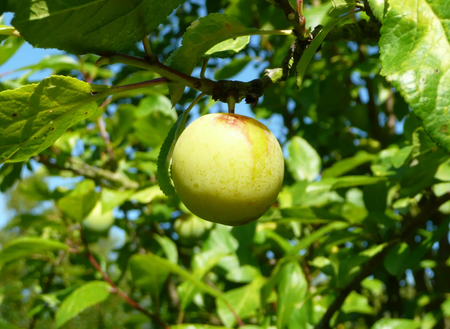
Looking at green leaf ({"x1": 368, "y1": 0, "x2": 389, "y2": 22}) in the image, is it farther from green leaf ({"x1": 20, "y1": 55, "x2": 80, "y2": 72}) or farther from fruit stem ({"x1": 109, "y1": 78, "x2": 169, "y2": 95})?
green leaf ({"x1": 20, "y1": 55, "x2": 80, "y2": 72})

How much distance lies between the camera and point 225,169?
2.13 ft

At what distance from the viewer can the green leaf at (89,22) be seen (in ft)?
1.94

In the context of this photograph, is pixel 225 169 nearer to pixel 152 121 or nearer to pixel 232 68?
pixel 152 121

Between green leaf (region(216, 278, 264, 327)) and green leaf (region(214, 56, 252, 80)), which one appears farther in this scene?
green leaf (region(214, 56, 252, 80))

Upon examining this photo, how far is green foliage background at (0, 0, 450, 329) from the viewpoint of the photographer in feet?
2.00

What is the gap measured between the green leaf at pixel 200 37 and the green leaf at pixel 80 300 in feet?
3.12

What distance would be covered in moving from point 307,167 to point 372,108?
73 centimetres

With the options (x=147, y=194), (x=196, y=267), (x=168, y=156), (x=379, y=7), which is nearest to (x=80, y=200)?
(x=147, y=194)

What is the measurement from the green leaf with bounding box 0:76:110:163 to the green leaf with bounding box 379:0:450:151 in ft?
1.32

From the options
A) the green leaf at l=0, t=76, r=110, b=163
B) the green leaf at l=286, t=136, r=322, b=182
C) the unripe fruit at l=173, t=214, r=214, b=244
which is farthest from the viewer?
the unripe fruit at l=173, t=214, r=214, b=244

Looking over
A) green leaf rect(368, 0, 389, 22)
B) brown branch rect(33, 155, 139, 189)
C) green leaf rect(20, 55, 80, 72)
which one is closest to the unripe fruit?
brown branch rect(33, 155, 139, 189)

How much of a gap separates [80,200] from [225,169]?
110 centimetres

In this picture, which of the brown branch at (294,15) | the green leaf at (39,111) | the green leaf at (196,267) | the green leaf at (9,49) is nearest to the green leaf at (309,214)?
the green leaf at (196,267)

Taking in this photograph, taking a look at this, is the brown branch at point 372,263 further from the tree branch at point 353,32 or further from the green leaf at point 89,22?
the green leaf at point 89,22
